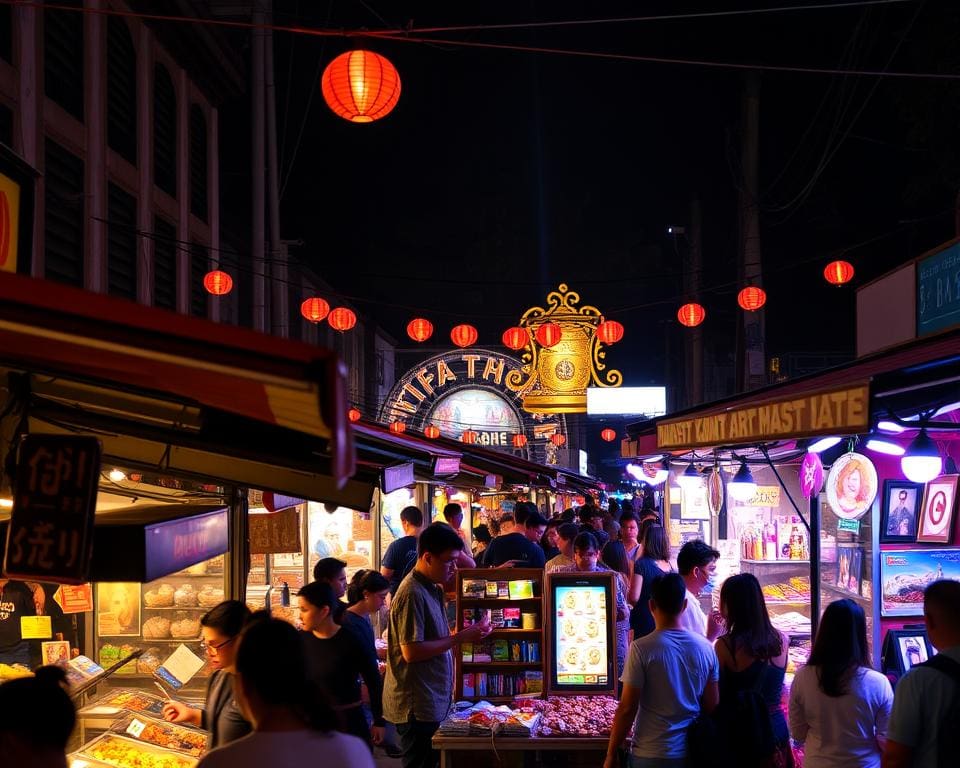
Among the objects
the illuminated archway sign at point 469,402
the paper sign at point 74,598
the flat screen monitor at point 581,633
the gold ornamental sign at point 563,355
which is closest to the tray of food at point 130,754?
the paper sign at point 74,598

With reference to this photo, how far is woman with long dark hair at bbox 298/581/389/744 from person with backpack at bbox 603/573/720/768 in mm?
1778

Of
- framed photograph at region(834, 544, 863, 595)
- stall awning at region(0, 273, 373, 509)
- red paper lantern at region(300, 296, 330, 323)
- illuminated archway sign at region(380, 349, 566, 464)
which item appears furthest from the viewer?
illuminated archway sign at region(380, 349, 566, 464)

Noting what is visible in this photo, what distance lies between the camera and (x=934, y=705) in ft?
13.8

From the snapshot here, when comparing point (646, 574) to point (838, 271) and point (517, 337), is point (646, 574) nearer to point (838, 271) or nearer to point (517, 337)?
point (838, 271)

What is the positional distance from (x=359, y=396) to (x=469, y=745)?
3007 cm

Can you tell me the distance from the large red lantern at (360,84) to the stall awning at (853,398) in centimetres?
397

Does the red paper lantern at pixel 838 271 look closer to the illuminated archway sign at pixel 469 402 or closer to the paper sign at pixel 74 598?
the paper sign at pixel 74 598

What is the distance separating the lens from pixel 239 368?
8.06 feet

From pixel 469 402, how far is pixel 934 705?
33.4m

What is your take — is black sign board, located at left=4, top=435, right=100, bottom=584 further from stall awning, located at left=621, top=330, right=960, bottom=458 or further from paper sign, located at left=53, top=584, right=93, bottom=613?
paper sign, located at left=53, top=584, right=93, bottom=613

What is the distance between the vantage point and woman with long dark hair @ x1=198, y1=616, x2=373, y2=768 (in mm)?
3107

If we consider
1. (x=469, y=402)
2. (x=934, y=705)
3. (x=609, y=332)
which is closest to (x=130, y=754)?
(x=934, y=705)

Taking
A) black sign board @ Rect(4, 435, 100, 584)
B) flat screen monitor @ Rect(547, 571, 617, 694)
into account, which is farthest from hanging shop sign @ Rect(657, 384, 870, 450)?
black sign board @ Rect(4, 435, 100, 584)

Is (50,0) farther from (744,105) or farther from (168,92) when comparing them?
(744,105)
